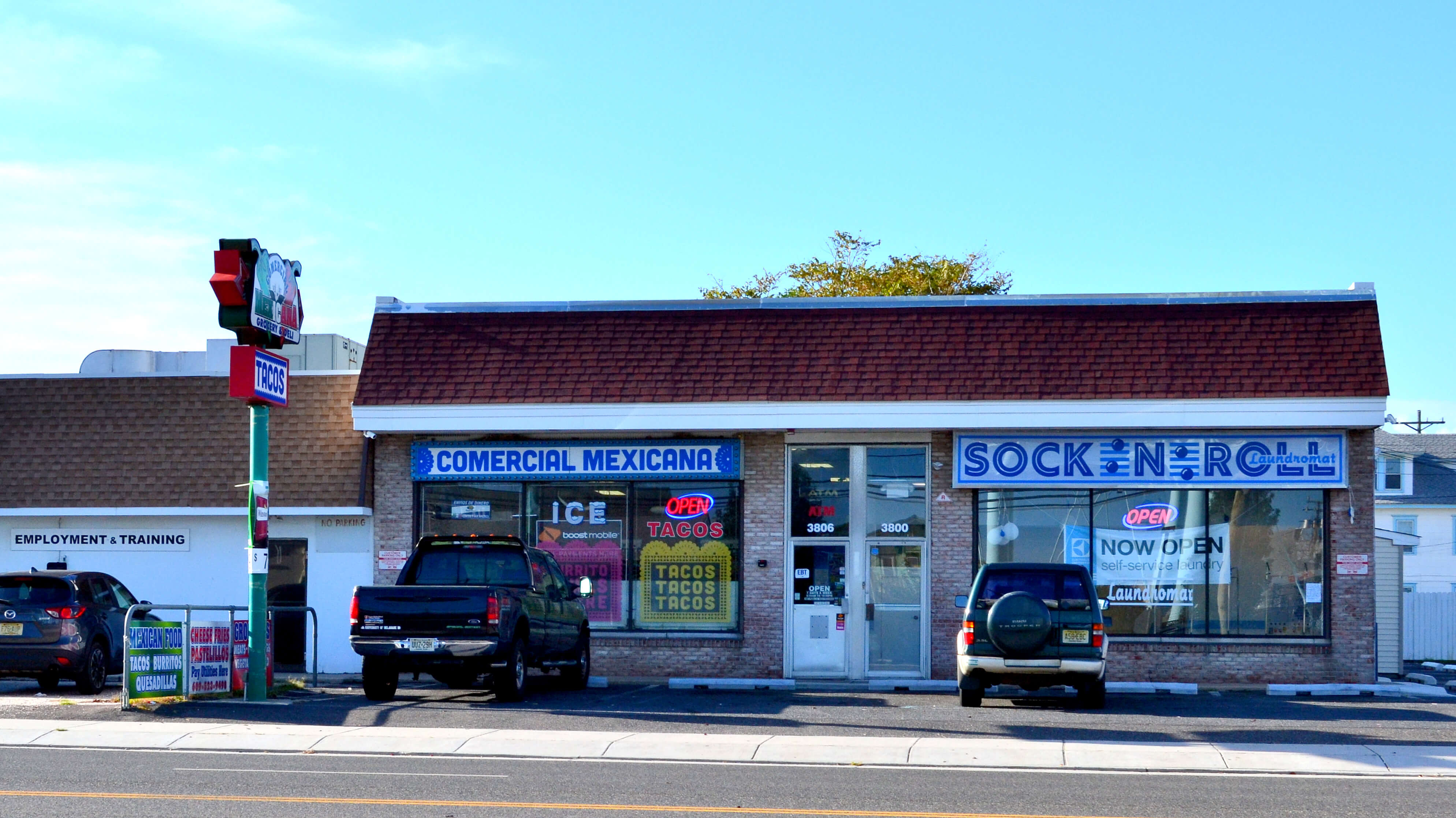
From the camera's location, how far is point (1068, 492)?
22156 mm

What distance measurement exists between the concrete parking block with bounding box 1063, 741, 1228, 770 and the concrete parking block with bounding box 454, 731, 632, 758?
4166 millimetres

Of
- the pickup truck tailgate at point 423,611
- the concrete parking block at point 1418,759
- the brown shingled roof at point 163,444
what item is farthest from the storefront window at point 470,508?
the concrete parking block at point 1418,759

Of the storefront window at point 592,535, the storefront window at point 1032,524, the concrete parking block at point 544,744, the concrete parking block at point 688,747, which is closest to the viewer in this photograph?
the concrete parking block at point 688,747

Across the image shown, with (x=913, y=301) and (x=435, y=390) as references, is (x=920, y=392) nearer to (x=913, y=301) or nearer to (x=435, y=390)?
(x=913, y=301)

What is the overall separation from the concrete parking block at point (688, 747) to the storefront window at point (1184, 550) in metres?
9.04

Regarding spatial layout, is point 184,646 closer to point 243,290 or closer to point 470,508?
point 243,290

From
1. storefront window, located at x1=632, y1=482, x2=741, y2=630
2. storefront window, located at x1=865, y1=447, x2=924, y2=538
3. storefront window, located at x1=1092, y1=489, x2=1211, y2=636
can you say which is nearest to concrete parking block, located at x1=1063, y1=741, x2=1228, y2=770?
storefront window, located at x1=1092, y1=489, x2=1211, y2=636

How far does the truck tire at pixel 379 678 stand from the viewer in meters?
17.1

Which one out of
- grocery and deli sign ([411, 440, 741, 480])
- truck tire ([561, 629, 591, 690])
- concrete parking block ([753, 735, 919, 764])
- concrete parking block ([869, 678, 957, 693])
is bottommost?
concrete parking block ([869, 678, 957, 693])

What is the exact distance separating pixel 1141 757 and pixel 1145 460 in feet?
31.4

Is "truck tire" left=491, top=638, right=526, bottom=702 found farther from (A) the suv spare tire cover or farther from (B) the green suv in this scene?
(A) the suv spare tire cover

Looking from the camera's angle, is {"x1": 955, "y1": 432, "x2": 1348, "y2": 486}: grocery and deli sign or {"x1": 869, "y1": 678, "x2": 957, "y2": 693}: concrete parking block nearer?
{"x1": 869, "y1": 678, "x2": 957, "y2": 693}: concrete parking block

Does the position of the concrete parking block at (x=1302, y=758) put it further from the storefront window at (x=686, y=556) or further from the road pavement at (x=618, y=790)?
the storefront window at (x=686, y=556)

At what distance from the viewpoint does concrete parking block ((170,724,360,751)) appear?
13.6 meters
